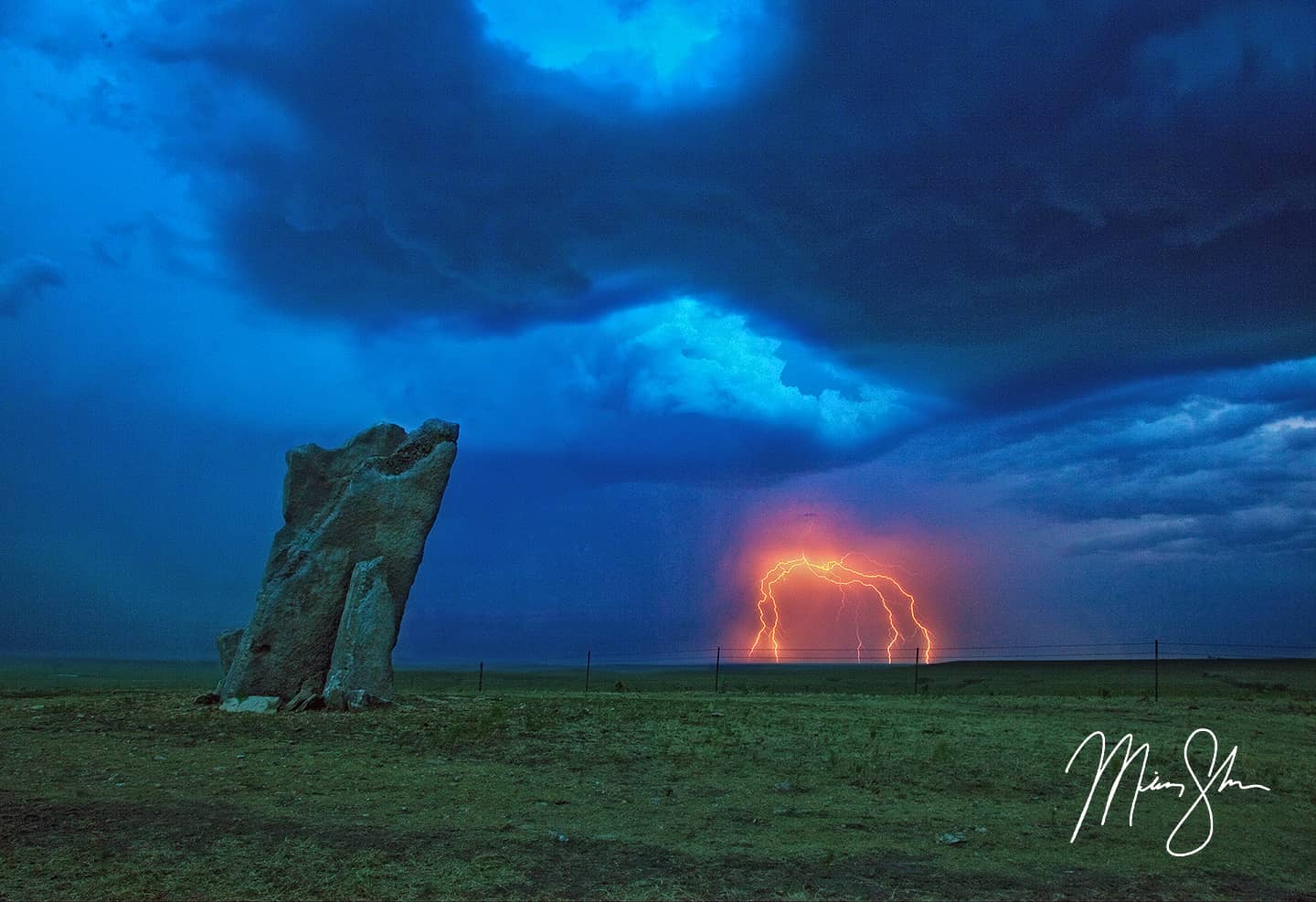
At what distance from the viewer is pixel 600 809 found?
9.40 m

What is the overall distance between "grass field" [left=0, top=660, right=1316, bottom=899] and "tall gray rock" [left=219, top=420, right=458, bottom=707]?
1.08 meters

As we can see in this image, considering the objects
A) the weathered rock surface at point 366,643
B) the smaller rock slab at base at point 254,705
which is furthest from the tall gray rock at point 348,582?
the smaller rock slab at base at point 254,705

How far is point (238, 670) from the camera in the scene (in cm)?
1775

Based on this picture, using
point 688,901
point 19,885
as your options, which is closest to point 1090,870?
point 688,901

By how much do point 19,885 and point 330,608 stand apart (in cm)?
1224

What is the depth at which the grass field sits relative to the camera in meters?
6.90

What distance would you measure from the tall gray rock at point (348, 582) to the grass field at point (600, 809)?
3.55 ft

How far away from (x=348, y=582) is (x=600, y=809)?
437 inches

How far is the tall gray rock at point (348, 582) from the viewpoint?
57.6 feet
